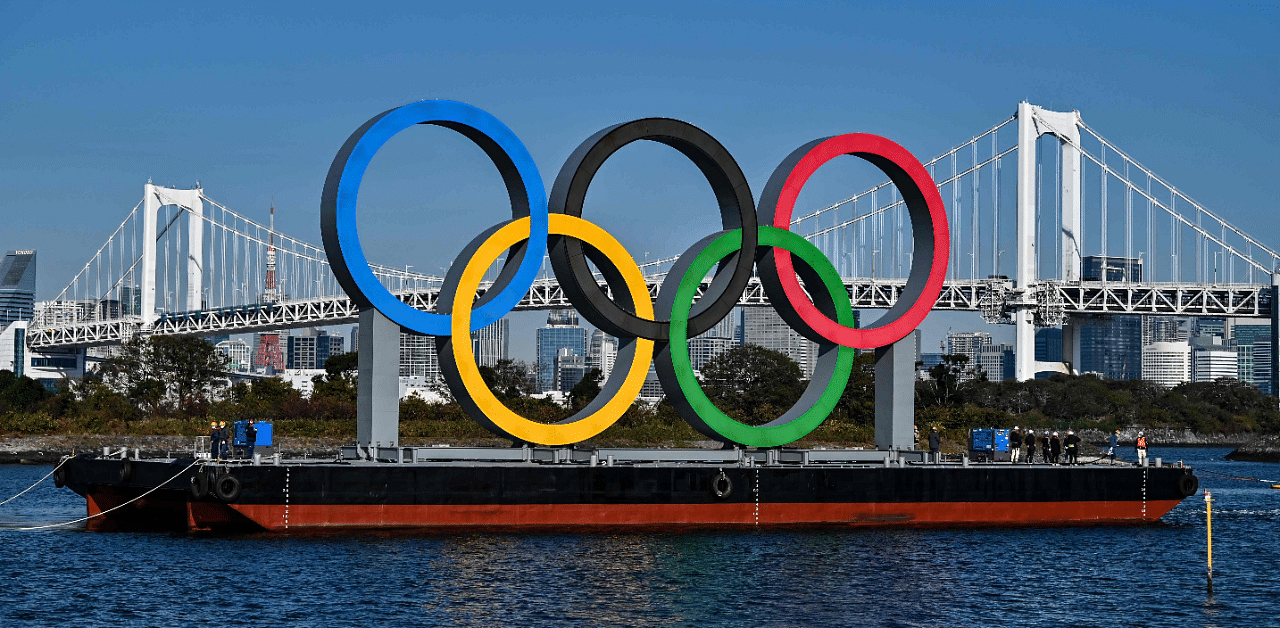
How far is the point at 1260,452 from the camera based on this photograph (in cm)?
9431

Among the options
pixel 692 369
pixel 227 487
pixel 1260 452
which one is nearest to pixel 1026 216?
pixel 1260 452

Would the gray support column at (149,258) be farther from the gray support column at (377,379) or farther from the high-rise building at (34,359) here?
the gray support column at (377,379)

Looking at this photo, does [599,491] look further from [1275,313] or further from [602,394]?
[1275,313]

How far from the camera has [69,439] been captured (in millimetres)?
73500

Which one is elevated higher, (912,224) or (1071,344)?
(912,224)

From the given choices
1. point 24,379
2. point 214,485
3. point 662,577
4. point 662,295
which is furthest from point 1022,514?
point 24,379

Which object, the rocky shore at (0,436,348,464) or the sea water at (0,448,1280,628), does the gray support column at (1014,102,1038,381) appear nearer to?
the rocky shore at (0,436,348,464)

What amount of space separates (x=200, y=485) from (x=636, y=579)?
10566 millimetres

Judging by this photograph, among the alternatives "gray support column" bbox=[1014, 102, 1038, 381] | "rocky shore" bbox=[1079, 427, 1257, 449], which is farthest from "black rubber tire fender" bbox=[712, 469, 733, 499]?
"rocky shore" bbox=[1079, 427, 1257, 449]

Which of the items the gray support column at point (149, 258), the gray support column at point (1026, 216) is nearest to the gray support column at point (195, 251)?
the gray support column at point (149, 258)

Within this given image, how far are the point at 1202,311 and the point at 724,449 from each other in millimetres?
82448

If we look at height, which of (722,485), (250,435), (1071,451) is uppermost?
(250,435)

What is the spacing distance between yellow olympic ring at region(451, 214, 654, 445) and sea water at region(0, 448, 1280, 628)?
2642mm

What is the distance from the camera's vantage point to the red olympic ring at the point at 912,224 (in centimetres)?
3684
